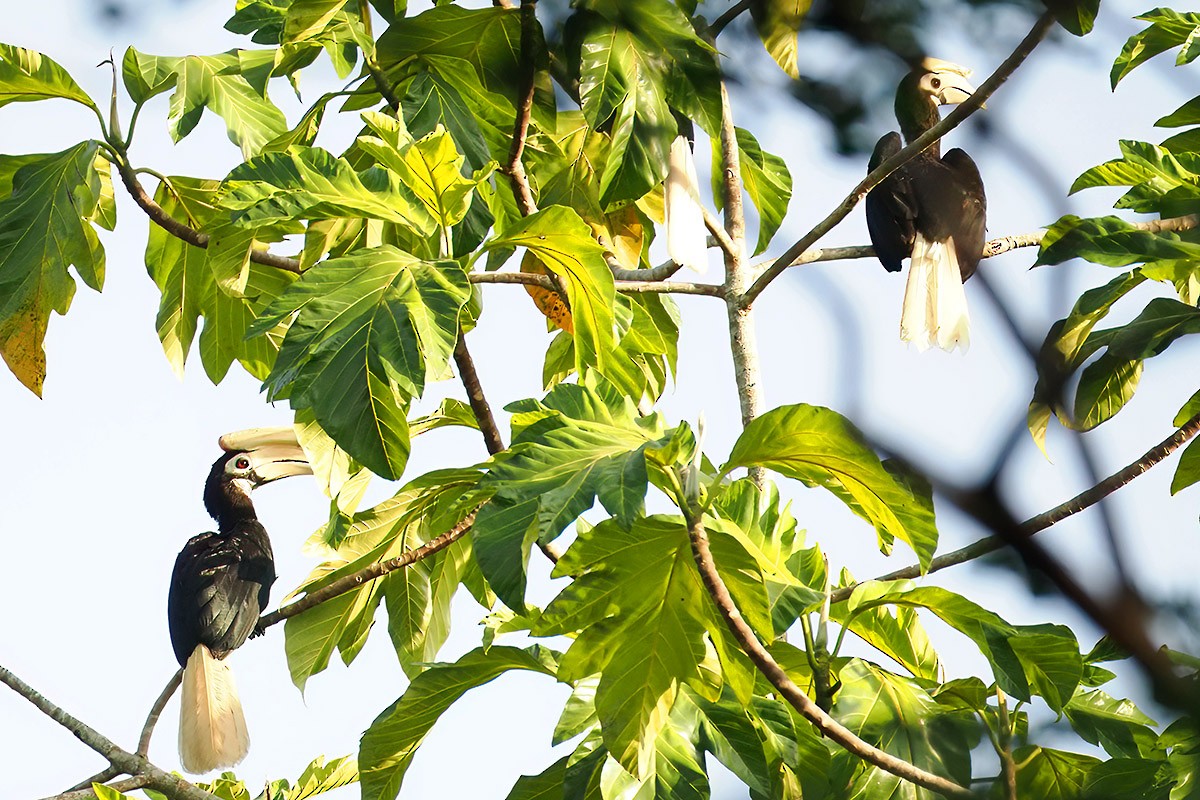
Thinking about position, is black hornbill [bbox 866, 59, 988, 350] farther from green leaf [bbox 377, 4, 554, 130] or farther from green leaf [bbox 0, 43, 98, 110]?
green leaf [bbox 0, 43, 98, 110]

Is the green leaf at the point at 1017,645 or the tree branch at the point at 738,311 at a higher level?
the tree branch at the point at 738,311

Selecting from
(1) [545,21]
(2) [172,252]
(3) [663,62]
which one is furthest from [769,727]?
(2) [172,252]

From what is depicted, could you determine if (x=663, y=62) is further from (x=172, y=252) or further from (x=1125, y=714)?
(x=172, y=252)

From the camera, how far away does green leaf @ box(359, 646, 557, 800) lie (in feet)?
8.00

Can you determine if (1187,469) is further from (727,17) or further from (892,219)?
(892,219)

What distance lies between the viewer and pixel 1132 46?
2.59 meters

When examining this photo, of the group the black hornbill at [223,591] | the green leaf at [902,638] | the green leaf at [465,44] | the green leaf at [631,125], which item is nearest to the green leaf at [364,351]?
the green leaf at [631,125]

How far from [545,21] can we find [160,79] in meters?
2.31

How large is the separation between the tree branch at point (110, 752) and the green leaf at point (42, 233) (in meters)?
0.78

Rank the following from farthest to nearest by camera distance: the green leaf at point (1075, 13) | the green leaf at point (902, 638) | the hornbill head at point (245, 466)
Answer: the hornbill head at point (245, 466)
the green leaf at point (902, 638)
the green leaf at point (1075, 13)

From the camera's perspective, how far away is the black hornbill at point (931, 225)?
6.56 ft

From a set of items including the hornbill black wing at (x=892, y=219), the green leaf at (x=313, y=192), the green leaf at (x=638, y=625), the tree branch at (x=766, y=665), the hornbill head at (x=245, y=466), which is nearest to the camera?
the tree branch at (x=766, y=665)

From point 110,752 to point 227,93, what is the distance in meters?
1.62

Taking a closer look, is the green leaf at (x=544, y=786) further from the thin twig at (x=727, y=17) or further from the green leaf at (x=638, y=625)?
the thin twig at (x=727, y=17)
